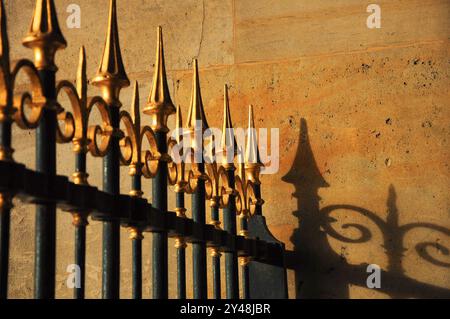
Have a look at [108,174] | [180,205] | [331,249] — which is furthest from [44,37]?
[331,249]

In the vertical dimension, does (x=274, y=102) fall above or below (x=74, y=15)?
below

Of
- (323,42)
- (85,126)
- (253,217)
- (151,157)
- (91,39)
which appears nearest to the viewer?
(85,126)

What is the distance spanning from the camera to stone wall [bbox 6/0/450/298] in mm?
4035

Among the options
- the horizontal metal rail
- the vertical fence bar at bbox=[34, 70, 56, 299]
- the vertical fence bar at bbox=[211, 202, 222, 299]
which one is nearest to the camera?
the horizontal metal rail

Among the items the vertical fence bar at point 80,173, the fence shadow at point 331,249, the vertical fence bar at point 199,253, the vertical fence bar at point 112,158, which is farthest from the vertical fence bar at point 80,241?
the fence shadow at point 331,249

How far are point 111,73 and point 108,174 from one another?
29 centimetres

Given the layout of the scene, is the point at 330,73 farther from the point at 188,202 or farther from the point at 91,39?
the point at 91,39

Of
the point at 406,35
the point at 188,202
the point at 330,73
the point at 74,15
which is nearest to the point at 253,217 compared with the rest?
the point at 188,202

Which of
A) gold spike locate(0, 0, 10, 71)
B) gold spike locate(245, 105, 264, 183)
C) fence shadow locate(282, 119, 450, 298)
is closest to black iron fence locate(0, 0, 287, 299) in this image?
gold spike locate(0, 0, 10, 71)

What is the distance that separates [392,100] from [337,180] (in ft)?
1.53

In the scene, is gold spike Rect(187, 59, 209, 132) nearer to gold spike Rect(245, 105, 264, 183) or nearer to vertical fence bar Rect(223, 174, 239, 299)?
vertical fence bar Rect(223, 174, 239, 299)

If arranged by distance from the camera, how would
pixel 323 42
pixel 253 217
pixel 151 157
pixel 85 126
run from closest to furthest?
pixel 85 126 < pixel 151 157 < pixel 253 217 < pixel 323 42

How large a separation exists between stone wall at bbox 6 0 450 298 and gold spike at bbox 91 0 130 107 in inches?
71.6

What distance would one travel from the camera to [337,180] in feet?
13.6
